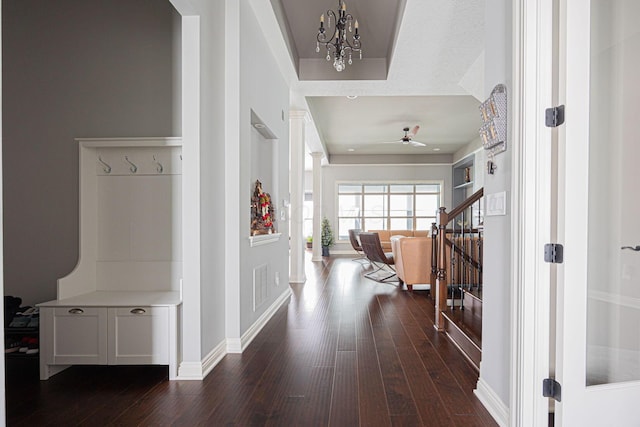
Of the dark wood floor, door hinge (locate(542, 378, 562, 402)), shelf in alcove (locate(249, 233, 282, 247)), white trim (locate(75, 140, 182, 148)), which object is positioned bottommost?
the dark wood floor

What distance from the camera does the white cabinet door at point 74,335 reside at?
2.52 m

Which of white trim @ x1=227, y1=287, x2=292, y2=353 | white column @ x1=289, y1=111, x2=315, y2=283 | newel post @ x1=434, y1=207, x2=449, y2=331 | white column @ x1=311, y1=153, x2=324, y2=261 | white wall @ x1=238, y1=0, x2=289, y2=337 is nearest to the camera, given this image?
white trim @ x1=227, y1=287, x2=292, y2=353

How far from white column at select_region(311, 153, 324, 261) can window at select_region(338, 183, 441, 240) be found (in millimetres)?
2355

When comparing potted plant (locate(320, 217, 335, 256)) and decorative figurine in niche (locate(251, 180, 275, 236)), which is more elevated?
decorative figurine in niche (locate(251, 180, 275, 236))

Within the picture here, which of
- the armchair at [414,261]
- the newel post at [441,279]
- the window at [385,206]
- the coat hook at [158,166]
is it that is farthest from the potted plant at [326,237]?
the coat hook at [158,166]

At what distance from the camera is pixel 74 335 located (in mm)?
2523

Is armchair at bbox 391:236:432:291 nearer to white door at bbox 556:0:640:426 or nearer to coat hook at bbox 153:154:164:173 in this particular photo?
coat hook at bbox 153:154:164:173

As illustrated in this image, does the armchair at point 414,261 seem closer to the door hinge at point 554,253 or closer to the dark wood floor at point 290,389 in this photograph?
the dark wood floor at point 290,389

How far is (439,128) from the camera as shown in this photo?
28.9ft

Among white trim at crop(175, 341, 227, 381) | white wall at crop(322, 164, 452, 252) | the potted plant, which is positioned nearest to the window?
white wall at crop(322, 164, 452, 252)

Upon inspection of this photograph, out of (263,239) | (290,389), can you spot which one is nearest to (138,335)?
(290,389)

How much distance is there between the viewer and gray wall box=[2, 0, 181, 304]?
9.65 ft

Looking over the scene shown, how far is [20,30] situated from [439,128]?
7.51 m

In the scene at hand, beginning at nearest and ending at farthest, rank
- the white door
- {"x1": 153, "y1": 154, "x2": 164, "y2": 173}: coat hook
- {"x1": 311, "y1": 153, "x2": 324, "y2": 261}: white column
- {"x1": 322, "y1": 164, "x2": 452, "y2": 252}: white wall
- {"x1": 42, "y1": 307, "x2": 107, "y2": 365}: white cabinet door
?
the white door < {"x1": 42, "y1": 307, "x2": 107, "y2": 365}: white cabinet door < {"x1": 153, "y1": 154, "x2": 164, "y2": 173}: coat hook < {"x1": 311, "y1": 153, "x2": 324, "y2": 261}: white column < {"x1": 322, "y1": 164, "x2": 452, "y2": 252}: white wall
